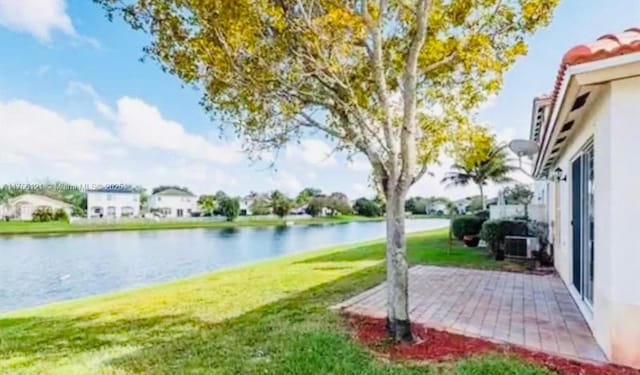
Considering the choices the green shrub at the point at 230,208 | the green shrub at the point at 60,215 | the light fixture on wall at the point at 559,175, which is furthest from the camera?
the green shrub at the point at 230,208

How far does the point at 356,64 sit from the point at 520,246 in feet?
29.0

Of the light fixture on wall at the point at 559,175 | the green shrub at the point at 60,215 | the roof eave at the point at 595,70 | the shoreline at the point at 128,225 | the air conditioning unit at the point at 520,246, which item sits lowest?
the shoreline at the point at 128,225

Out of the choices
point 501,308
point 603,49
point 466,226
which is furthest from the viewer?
point 466,226

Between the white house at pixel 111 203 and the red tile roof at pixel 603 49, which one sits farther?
the white house at pixel 111 203

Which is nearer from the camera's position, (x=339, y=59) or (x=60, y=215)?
(x=339, y=59)

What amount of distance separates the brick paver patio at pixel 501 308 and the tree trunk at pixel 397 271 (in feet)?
2.85

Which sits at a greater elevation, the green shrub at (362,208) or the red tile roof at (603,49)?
the red tile roof at (603,49)

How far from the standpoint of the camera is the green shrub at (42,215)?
6150 centimetres

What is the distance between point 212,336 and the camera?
623 cm

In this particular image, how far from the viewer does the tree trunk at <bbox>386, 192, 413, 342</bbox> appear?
5.73m

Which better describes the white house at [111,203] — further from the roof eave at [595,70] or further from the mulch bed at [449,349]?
the roof eave at [595,70]

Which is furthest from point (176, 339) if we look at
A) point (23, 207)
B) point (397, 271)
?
point (23, 207)

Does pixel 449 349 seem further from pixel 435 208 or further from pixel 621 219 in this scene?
pixel 435 208

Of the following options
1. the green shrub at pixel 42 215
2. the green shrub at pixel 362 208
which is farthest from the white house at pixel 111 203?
the green shrub at pixel 362 208
